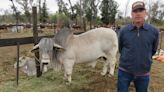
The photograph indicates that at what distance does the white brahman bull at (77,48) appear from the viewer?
5.62 meters

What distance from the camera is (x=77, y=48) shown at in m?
6.08

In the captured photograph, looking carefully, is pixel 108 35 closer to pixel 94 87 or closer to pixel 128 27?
pixel 94 87

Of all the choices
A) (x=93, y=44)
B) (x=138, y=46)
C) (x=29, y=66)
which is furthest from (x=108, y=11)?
(x=138, y=46)

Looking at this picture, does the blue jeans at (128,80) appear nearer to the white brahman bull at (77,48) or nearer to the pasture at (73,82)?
the pasture at (73,82)

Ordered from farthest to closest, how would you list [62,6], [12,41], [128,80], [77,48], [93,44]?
[62,6] < [93,44] < [77,48] < [12,41] < [128,80]

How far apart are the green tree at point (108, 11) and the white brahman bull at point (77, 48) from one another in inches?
1185

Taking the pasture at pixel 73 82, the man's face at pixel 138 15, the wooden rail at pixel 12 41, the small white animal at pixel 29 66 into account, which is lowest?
the pasture at pixel 73 82

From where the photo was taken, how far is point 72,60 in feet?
19.6

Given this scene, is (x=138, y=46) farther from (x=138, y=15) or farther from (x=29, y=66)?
→ (x=29, y=66)

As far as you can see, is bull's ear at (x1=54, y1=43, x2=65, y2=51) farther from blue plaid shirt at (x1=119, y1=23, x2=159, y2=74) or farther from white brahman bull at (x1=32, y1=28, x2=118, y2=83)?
blue plaid shirt at (x1=119, y1=23, x2=159, y2=74)

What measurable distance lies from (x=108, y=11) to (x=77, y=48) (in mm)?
31918

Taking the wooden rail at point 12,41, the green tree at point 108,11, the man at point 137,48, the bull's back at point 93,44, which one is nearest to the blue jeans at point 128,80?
the man at point 137,48

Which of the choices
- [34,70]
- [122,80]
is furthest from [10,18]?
[122,80]

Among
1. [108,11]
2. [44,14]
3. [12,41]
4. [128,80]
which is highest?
[108,11]
